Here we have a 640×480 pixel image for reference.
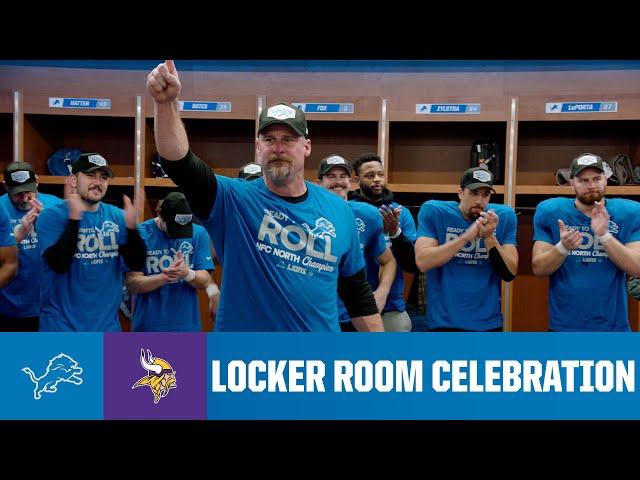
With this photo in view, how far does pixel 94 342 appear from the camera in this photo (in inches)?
71.4

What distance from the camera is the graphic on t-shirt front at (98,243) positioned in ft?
8.63

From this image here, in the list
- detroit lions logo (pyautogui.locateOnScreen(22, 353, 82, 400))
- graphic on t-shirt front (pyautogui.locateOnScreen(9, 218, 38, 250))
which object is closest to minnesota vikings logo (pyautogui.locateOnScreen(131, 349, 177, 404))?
detroit lions logo (pyautogui.locateOnScreen(22, 353, 82, 400))

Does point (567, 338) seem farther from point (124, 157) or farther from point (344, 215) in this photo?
point (124, 157)

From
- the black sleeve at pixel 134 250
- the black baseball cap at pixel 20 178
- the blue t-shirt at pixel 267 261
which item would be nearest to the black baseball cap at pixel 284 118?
the blue t-shirt at pixel 267 261

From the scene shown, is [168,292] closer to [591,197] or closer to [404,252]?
[404,252]

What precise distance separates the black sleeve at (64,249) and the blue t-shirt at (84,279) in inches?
2.8

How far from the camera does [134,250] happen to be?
8.79 ft

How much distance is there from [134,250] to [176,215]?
304 millimetres

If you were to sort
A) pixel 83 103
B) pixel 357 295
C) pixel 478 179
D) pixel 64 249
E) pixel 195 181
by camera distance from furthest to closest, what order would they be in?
pixel 83 103
pixel 478 179
pixel 64 249
pixel 357 295
pixel 195 181

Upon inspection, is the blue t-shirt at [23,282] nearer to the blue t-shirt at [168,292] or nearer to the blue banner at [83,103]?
the blue t-shirt at [168,292]

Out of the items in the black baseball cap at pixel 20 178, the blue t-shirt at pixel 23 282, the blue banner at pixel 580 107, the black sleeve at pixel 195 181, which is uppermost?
the blue banner at pixel 580 107

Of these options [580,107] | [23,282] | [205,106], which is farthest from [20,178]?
[580,107]

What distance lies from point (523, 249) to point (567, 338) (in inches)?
108

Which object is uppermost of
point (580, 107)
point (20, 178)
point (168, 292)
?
point (580, 107)
